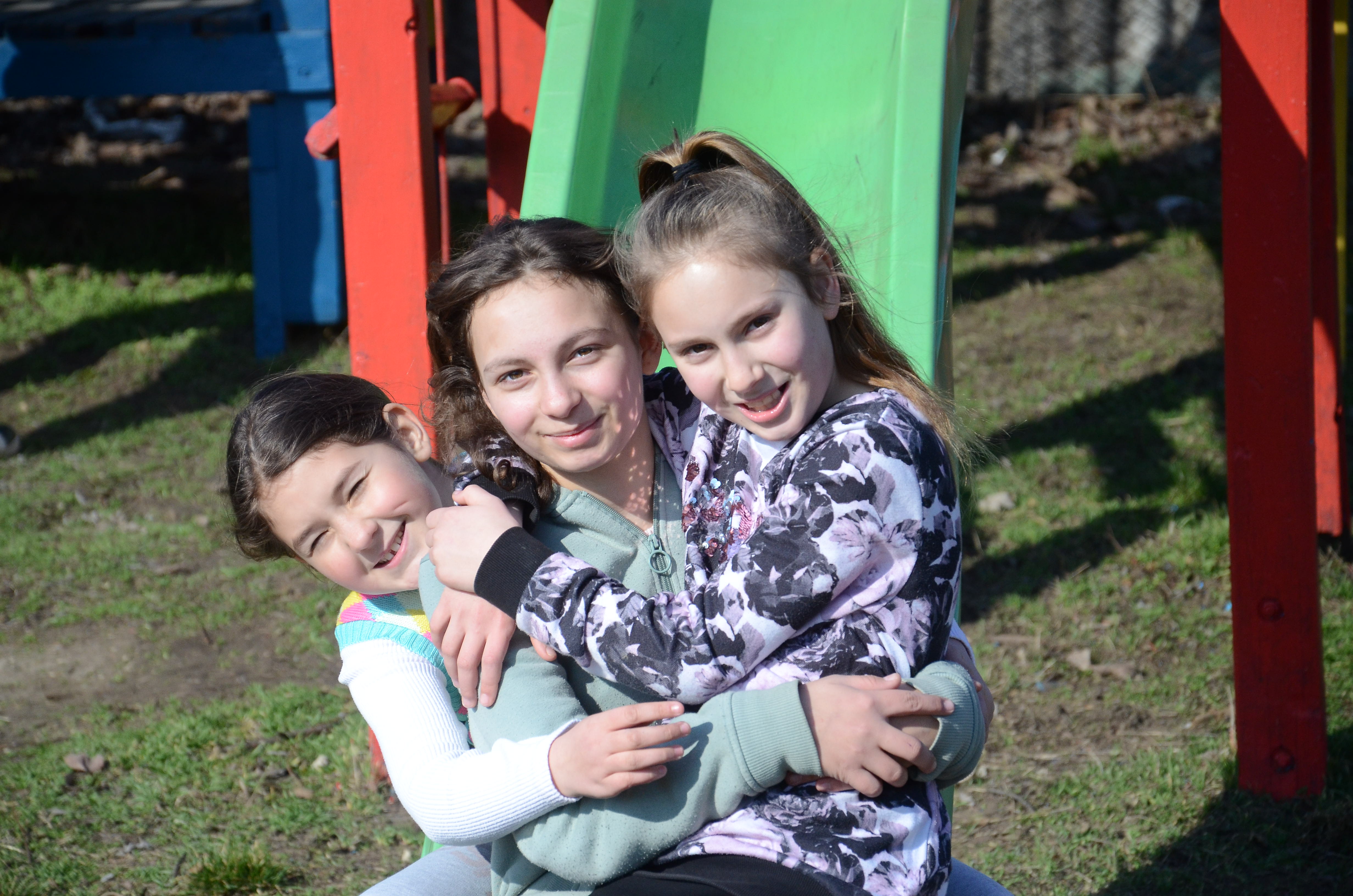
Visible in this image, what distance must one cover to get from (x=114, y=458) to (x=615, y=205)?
11.9ft

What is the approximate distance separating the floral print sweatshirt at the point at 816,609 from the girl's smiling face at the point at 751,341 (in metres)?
0.05

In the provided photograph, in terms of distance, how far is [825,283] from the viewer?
1676mm

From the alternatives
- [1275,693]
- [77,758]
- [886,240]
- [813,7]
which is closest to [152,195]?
[77,758]

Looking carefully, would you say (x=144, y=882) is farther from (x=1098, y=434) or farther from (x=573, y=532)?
(x=1098, y=434)

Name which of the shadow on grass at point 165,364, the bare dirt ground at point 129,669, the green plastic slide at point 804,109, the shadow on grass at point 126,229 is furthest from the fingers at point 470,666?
the shadow on grass at point 126,229

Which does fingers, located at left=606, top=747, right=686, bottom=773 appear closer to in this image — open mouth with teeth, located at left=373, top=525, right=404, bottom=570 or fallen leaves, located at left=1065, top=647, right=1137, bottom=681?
open mouth with teeth, located at left=373, top=525, right=404, bottom=570

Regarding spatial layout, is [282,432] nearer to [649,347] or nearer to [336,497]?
[336,497]

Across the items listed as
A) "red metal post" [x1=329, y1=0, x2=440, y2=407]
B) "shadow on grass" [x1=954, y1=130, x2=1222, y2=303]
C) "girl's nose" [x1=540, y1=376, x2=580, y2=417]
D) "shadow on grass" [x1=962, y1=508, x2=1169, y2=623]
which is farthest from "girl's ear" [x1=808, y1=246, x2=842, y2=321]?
"shadow on grass" [x1=954, y1=130, x2=1222, y2=303]

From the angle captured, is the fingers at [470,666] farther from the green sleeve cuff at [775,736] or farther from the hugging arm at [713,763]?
the green sleeve cuff at [775,736]

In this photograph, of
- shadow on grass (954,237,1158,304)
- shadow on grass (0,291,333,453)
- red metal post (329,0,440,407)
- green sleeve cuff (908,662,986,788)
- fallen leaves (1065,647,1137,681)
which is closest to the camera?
green sleeve cuff (908,662,986,788)

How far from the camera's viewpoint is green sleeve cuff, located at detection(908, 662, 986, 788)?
155 cm

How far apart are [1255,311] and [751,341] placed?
6.09 ft

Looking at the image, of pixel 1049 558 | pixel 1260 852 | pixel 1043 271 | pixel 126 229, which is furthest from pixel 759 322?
pixel 126 229

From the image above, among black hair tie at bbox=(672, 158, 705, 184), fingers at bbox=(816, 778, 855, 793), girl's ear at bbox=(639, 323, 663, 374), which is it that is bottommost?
fingers at bbox=(816, 778, 855, 793)
